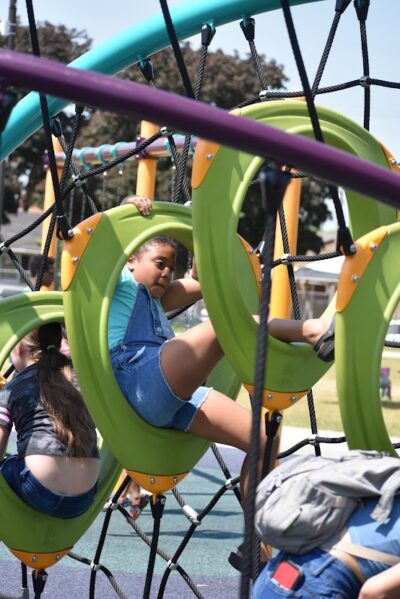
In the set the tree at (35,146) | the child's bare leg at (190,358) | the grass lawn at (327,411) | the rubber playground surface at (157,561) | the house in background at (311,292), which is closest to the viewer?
the child's bare leg at (190,358)

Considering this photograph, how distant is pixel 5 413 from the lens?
334 cm

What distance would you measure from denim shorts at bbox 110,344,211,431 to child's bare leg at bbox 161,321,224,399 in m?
0.02

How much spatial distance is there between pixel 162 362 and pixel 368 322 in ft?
2.19

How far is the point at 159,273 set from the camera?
324cm

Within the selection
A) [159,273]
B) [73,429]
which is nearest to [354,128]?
[159,273]

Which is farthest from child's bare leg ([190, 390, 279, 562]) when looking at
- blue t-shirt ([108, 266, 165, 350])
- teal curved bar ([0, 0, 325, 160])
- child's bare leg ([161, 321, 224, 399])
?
teal curved bar ([0, 0, 325, 160])

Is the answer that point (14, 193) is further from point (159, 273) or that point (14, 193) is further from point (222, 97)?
point (159, 273)

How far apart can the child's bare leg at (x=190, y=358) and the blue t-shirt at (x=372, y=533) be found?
30.1 inches

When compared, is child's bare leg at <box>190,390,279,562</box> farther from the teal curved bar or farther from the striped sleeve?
the teal curved bar

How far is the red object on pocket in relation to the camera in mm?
2070

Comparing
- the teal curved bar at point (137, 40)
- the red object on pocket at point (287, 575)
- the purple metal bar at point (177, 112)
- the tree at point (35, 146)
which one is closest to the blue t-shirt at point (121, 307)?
the teal curved bar at point (137, 40)

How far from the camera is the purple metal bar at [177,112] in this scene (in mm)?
1639

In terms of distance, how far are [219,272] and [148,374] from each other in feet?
1.42

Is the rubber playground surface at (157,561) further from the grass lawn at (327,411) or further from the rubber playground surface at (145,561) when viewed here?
the grass lawn at (327,411)
